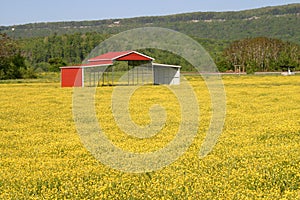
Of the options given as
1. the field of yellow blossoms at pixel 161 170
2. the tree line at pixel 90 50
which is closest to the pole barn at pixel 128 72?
the tree line at pixel 90 50

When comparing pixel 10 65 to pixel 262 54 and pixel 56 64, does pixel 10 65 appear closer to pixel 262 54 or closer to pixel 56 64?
pixel 56 64

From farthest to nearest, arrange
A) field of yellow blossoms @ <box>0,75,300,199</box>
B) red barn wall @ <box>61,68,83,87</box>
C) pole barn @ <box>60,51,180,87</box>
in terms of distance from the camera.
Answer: red barn wall @ <box>61,68,83,87</box> → pole barn @ <box>60,51,180,87</box> → field of yellow blossoms @ <box>0,75,300,199</box>

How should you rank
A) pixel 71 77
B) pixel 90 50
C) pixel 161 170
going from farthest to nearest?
pixel 90 50
pixel 71 77
pixel 161 170

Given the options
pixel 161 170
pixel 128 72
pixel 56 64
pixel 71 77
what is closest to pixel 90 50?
pixel 56 64

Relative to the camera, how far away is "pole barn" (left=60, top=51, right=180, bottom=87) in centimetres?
5506

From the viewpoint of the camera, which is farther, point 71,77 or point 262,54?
point 262,54

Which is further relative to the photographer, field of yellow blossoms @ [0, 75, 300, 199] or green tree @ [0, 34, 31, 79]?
green tree @ [0, 34, 31, 79]

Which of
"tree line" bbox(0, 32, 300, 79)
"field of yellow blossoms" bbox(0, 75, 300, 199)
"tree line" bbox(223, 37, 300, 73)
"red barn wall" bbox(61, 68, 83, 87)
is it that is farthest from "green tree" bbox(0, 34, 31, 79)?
"field of yellow blossoms" bbox(0, 75, 300, 199)

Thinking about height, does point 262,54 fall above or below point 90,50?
below

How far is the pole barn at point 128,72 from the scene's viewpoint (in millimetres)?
55062

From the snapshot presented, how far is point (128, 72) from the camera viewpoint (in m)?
58.1

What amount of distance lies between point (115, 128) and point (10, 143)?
4.17 m

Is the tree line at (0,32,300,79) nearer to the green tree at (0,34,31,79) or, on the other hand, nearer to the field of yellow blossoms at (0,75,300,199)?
the green tree at (0,34,31,79)

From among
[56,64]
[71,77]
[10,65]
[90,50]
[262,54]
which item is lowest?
[71,77]
